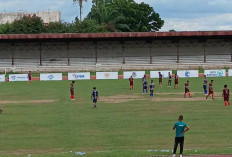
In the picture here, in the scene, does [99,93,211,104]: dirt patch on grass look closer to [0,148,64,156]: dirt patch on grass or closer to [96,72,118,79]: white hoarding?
[0,148,64,156]: dirt patch on grass

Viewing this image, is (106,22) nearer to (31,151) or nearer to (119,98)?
(119,98)

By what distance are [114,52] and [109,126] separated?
5044 cm

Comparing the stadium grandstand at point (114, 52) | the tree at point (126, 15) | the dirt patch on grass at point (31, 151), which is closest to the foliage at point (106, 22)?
the tree at point (126, 15)

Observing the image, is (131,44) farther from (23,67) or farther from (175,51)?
(23,67)

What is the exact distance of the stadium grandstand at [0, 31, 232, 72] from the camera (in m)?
74.8

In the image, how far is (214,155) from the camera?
60.4 ft

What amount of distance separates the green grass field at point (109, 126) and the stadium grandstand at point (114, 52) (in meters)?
33.7

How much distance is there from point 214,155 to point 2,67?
59.7 meters

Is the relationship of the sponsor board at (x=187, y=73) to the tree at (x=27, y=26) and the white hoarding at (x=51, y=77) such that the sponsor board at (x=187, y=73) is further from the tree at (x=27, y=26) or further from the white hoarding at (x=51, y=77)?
the tree at (x=27, y=26)

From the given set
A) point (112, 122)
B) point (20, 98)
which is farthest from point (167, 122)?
point (20, 98)

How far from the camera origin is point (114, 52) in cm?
7588

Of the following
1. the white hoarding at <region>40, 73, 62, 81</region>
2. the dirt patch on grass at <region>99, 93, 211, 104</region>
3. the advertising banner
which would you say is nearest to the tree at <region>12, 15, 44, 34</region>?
the advertising banner

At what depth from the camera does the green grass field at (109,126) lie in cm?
2064

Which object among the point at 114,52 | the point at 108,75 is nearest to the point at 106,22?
the point at 114,52
